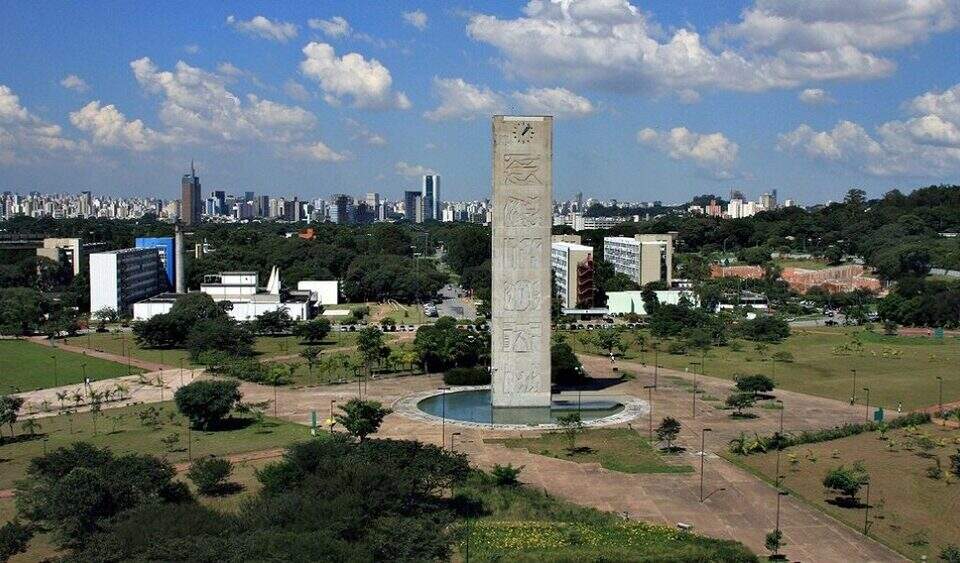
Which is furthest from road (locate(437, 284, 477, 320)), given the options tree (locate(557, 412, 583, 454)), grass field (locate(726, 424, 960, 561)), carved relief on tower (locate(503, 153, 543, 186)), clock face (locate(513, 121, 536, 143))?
grass field (locate(726, 424, 960, 561))

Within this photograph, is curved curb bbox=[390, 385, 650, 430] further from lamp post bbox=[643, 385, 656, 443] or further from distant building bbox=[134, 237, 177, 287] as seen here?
distant building bbox=[134, 237, 177, 287]

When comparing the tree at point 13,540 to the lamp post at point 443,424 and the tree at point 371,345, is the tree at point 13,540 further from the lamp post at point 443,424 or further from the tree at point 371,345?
the tree at point 371,345

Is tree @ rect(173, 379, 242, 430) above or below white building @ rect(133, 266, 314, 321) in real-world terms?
below

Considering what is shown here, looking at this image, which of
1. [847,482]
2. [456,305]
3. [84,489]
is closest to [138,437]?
[84,489]

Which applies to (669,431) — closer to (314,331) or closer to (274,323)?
(314,331)

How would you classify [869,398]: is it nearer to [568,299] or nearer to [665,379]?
[665,379]

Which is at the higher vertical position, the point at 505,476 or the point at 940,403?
the point at 940,403
